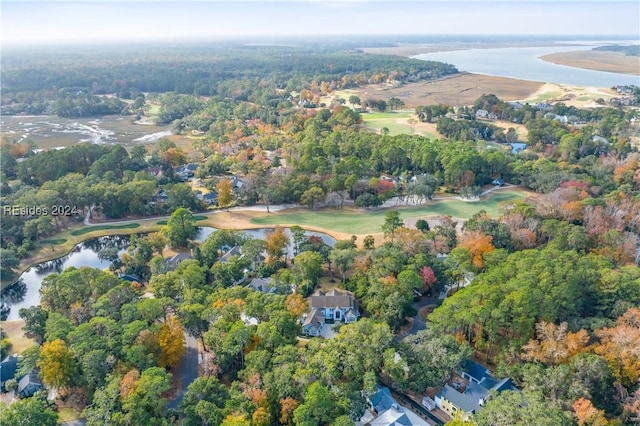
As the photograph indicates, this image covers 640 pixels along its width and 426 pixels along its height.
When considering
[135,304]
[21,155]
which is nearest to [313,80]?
[21,155]

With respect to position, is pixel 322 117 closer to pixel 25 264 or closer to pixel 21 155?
pixel 21 155

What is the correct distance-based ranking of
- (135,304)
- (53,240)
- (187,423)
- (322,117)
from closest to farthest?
(187,423), (135,304), (53,240), (322,117)

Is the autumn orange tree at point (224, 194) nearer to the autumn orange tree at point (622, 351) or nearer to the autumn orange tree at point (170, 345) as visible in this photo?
the autumn orange tree at point (170, 345)

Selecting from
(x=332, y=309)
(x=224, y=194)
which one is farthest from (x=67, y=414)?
(x=224, y=194)

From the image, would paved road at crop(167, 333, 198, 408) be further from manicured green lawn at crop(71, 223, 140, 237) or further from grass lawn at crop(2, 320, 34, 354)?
manicured green lawn at crop(71, 223, 140, 237)

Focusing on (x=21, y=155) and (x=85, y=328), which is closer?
(x=85, y=328)

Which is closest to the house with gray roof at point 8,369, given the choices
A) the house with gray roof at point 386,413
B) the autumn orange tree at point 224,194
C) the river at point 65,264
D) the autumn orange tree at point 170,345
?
the river at point 65,264

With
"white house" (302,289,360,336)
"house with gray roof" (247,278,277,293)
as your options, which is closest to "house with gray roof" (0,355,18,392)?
"house with gray roof" (247,278,277,293)
